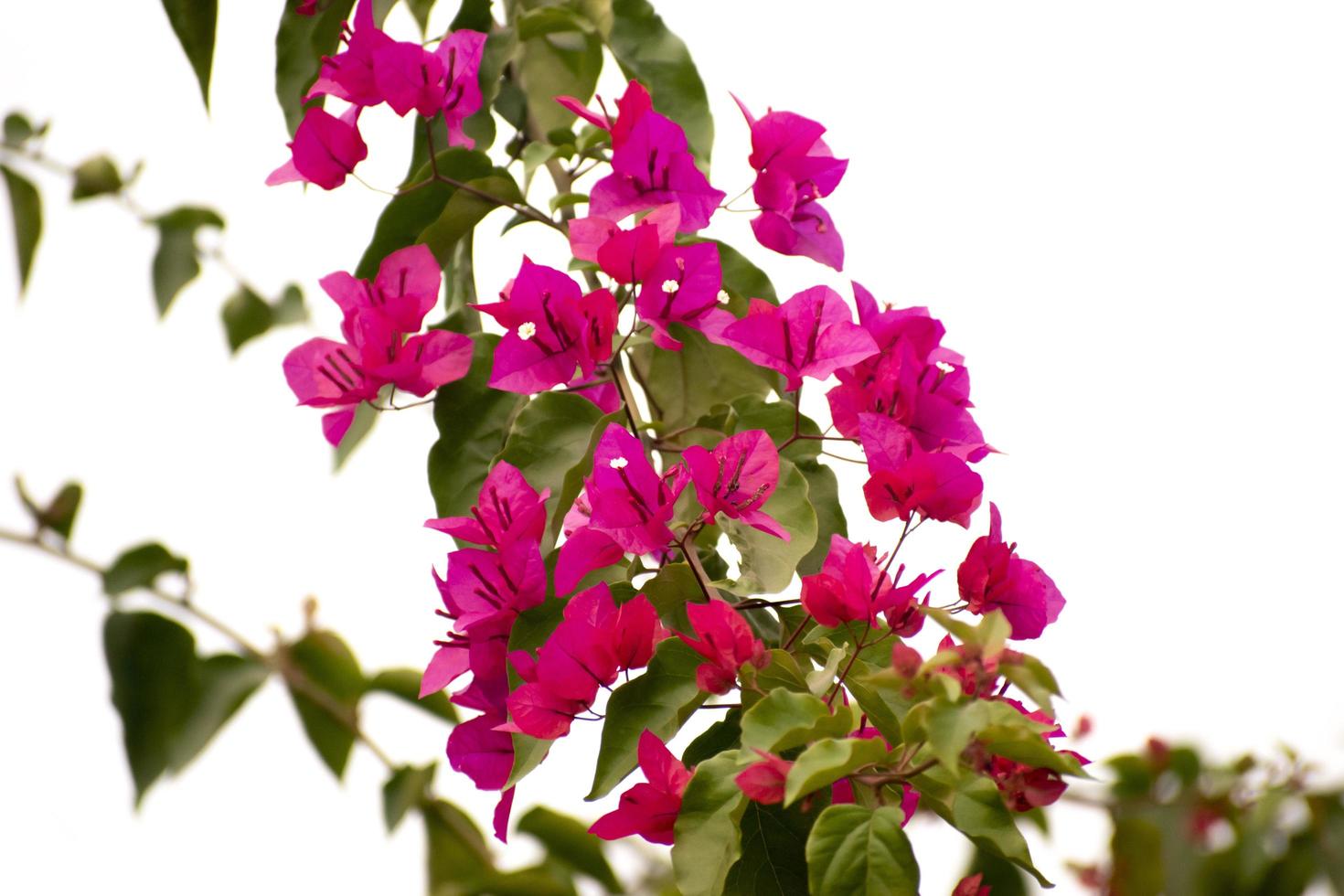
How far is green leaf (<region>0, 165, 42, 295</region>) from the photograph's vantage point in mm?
1035

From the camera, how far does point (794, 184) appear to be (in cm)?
61

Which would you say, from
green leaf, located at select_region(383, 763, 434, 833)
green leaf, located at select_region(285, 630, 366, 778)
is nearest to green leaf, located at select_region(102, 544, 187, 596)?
green leaf, located at select_region(285, 630, 366, 778)

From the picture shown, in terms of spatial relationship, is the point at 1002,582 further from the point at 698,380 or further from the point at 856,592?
the point at 698,380

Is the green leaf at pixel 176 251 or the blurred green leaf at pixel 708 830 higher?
the blurred green leaf at pixel 708 830

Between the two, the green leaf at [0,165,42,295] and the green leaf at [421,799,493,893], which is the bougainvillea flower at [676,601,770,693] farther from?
the green leaf at [0,165,42,295]

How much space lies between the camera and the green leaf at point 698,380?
68cm

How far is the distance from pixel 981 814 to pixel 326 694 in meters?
0.75

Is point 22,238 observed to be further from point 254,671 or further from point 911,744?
point 911,744

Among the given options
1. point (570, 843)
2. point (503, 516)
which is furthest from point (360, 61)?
point (570, 843)

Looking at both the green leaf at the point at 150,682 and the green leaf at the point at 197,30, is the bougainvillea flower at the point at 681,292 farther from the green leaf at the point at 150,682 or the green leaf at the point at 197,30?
the green leaf at the point at 150,682

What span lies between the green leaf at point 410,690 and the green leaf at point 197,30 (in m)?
0.52

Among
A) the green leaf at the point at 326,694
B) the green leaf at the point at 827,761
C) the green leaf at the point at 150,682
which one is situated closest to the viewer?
the green leaf at the point at 827,761

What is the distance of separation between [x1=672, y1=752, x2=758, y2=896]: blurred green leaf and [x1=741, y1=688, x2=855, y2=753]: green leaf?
0.9 inches

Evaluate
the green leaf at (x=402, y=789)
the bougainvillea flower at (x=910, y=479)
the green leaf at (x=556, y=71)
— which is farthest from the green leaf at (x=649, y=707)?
the green leaf at (x=402, y=789)
